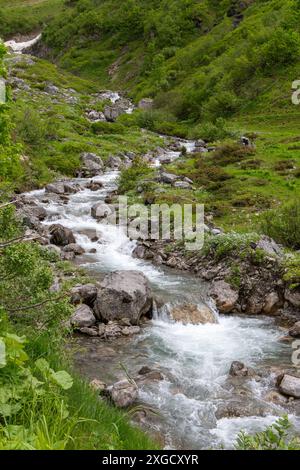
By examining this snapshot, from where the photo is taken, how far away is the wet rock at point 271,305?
59.6 ft

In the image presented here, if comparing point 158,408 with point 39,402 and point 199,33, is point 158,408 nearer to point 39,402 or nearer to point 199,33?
point 39,402

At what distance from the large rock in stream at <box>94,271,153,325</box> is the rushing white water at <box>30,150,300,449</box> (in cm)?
70

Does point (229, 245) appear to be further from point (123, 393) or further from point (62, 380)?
point (62, 380)

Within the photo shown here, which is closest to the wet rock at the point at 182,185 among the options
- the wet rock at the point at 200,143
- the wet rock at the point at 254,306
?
the wet rock at the point at 254,306

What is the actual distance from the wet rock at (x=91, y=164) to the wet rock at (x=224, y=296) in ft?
82.3

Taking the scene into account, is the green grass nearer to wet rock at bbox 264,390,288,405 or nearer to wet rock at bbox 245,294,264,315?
wet rock at bbox 245,294,264,315

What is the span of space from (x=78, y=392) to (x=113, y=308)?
968 centimetres

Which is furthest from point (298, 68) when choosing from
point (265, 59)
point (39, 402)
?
point (39, 402)

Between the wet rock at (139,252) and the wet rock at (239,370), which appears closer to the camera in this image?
the wet rock at (239,370)

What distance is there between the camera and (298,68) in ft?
219

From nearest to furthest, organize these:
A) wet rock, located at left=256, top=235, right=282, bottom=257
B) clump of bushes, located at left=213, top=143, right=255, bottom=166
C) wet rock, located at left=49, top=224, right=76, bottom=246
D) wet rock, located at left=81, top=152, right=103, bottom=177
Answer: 1. wet rock, located at left=256, top=235, right=282, bottom=257
2. wet rock, located at left=49, top=224, right=76, bottom=246
3. clump of bushes, located at left=213, top=143, right=255, bottom=166
4. wet rock, located at left=81, top=152, right=103, bottom=177

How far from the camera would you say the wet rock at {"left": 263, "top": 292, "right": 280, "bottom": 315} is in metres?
18.2

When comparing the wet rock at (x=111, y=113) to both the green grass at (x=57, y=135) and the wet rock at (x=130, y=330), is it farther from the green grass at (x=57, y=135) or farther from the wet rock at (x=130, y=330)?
the wet rock at (x=130, y=330)

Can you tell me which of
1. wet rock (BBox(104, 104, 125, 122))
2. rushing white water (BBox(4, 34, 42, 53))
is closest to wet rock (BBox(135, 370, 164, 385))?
Answer: wet rock (BBox(104, 104, 125, 122))
